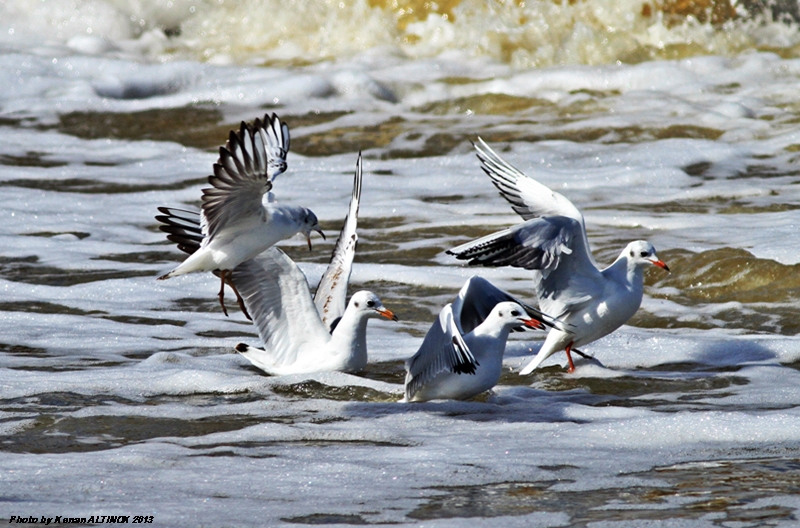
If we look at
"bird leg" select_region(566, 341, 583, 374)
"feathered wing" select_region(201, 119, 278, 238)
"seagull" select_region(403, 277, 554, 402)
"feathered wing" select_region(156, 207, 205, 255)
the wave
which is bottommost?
"bird leg" select_region(566, 341, 583, 374)

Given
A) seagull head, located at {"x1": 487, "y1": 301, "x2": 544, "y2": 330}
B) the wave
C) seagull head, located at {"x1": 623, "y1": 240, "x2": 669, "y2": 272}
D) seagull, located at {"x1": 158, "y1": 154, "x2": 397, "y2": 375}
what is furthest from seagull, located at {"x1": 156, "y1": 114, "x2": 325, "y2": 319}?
the wave

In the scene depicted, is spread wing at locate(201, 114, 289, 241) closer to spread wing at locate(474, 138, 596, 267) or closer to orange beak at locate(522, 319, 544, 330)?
spread wing at locate(474, 138, 596, 267)

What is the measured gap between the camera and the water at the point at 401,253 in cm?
392

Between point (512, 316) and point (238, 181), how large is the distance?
4.84ft

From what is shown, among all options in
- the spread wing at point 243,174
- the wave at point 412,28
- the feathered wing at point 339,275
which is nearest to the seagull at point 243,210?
the spread wing at point 243,174

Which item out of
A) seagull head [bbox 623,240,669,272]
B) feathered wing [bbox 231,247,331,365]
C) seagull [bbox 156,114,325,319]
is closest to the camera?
seagull [bbox 156,114,325,319]

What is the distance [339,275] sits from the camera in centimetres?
613

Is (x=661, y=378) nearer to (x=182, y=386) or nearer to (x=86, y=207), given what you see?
(x=182, y=386)

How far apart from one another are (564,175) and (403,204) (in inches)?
72.0

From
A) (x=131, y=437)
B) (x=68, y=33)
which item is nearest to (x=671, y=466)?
(x=131, y=437)

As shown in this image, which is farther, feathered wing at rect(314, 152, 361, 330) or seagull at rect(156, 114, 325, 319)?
feathered wing at rect(314, 152, 361, 330)

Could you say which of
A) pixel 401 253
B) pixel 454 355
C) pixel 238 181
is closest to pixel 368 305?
pixel 454 355

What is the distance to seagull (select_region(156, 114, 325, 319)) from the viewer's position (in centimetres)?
516

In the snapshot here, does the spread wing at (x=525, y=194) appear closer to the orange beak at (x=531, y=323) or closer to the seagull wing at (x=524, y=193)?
the seagull wing at (x=524, y=193)
